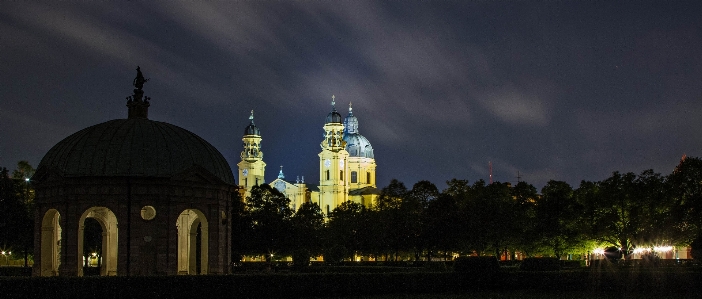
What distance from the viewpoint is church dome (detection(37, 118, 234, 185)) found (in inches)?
1754

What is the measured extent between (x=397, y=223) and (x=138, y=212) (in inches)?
1839

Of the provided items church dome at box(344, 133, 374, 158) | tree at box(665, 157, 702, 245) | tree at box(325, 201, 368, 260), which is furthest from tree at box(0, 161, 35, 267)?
church dome at box(344, 133, 374, 158)

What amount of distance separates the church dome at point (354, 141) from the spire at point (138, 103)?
123160 mm

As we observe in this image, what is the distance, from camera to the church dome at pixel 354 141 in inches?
6845

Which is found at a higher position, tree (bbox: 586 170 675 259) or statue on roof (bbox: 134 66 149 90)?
statue on roof (bbox: 134 66 149 90)

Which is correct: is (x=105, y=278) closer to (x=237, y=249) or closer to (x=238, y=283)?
(x=238, y=283)

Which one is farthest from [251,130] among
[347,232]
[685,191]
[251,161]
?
[685,191]

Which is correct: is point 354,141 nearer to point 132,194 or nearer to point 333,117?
point 333,117

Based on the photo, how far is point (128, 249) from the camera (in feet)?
146

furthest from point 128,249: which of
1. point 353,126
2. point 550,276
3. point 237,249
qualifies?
point 353,126

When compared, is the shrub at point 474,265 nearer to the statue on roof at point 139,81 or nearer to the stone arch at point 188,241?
the stone arch at point 188,241

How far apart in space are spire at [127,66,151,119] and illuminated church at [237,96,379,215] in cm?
10611

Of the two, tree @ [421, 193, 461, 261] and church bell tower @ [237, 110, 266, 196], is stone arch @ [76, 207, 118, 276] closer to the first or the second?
tree @ [421, 193, 461, 261]

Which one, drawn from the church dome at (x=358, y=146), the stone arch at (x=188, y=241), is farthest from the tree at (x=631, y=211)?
the church dome at (x=358, y=146)
